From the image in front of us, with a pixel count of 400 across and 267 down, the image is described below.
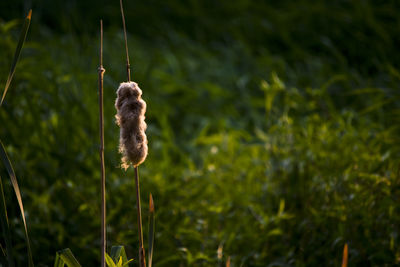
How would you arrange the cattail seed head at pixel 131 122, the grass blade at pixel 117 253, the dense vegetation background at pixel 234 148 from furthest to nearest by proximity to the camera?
the dense vegetation background at pixel 234 148 → the grass blade at pixel 117 253 → the cattail seed head at pixel 131 122

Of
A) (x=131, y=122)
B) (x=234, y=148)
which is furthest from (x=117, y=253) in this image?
(x=234, y=148)

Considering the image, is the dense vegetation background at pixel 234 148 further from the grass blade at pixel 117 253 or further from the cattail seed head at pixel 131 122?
the cattail seed head at pixel 131 122

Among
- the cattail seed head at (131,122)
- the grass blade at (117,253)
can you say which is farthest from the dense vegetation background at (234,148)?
the cattail seed head at (131,122)

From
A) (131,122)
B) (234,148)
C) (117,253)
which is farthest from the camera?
(234,148)

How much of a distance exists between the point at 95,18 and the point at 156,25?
0.53 meters

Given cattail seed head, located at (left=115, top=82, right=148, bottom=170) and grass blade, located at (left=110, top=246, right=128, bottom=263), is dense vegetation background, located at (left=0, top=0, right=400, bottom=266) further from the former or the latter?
cattail seed head, located at (left=115, top=82, right=148, bottom=170)

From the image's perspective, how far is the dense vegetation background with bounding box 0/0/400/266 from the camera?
151 cm

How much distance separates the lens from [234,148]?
2312 millimetres

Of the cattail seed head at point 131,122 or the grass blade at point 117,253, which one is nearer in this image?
the cattail seed head at point 131,122

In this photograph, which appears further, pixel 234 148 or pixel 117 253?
pixel 234 148

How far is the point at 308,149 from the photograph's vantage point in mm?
1935

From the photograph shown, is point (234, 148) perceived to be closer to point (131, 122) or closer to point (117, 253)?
point (117, 253)

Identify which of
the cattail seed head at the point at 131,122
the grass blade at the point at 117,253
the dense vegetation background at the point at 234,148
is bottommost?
the grass blade at the point at 117,253

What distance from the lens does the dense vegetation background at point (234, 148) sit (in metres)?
1.51
